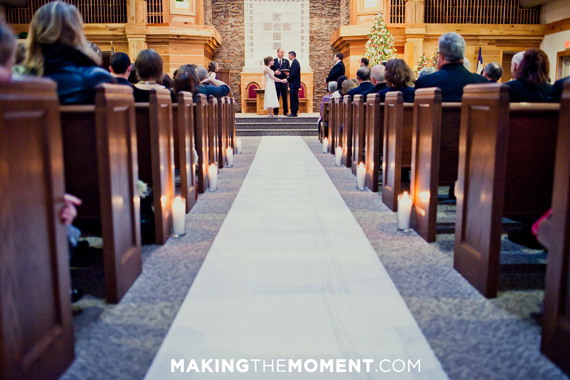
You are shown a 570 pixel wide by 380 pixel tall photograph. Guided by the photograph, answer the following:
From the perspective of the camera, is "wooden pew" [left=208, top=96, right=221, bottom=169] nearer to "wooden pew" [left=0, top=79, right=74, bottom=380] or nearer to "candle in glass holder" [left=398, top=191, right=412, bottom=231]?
"candle in glass holder" [left=398, top=191, right=412, bottom=231]

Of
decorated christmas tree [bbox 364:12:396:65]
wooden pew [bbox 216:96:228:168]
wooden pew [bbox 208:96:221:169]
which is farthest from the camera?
decorated christmas tree [bbox 364:12:396:65]

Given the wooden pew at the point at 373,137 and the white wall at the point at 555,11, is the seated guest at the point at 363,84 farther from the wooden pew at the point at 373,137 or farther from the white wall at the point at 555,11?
the white wall at the point at 555,11

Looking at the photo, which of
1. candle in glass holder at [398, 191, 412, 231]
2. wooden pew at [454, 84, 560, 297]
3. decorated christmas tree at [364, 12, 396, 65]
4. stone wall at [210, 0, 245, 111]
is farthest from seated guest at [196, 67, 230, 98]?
stone wall at [210, 0, 245, 111]

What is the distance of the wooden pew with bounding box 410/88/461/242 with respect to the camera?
3014 millimetres

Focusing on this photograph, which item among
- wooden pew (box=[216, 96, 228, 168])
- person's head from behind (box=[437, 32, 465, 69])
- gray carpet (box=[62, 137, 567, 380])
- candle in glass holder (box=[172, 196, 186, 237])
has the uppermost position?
person's head from behind (box=[437, 32, 465, 69])

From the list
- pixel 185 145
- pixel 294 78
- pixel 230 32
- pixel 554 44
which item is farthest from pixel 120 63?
pixel 554 44

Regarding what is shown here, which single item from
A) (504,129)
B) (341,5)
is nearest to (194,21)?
(341,5)

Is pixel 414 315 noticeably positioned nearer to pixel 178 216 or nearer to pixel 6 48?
pixel 178 216

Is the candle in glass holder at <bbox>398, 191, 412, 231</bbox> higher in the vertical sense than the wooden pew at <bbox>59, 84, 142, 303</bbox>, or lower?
lower

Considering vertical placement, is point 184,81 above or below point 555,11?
below

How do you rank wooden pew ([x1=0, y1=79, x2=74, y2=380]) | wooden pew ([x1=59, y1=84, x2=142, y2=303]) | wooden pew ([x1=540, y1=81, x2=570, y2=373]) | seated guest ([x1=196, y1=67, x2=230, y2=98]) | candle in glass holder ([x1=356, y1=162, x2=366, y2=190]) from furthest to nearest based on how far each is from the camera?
seated guest ([x1=196, y1=67, x2=230, y2=98]) < candle in glass holder ([x1=356, y1=162, x2=366, y2=190]) < wooden pew ([x1=59, y1=84, x2=142, y2=303]) < wooden pew ([x1=540, y1=81, x2=570, y2=373]) < wooden pew ([x1=0, y1=79, x2=74, y2=380])

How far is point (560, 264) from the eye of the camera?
1.68 metres

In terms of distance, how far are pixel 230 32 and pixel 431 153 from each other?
41.2ft

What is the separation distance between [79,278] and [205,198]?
1.97 m
